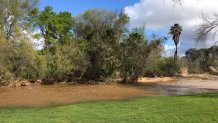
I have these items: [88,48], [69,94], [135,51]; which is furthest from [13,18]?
[135,51]

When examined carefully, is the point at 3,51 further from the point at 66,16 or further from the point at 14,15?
the point at 66,16

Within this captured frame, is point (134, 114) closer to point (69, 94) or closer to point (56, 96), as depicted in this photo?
point (56, 96)

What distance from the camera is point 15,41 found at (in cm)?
3297

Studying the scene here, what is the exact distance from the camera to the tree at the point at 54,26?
46750 mm

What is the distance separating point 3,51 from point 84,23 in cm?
1791

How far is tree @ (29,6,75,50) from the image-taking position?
46750 mm

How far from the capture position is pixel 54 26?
48.2 m

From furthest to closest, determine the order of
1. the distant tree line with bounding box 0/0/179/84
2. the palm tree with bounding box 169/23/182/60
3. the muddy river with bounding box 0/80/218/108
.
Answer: the palm tree with bounding box 169/23/182/60 < the distant tree line with bounding box 0/0/179/84 < the muddy river with bounding box 0/80/218/108

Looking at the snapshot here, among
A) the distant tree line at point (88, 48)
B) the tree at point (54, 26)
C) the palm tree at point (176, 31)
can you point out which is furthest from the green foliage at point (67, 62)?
the palm tree at point (176, 31)

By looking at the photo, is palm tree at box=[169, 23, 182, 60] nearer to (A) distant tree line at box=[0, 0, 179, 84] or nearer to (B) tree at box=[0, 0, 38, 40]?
(A) distant tree line at box=[0, 0, 179, 84]

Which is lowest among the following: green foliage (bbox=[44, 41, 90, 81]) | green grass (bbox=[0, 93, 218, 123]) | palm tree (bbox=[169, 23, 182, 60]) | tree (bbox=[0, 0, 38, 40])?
green grass (bbox=[0, 93, 218, 123])

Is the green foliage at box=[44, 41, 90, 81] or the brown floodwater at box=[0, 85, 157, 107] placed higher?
the green foliage at box=[44, 41, 90, 81]

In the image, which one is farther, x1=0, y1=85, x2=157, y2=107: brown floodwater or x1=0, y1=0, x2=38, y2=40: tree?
x1=0, y1=0, x2=38, y2=40: tree

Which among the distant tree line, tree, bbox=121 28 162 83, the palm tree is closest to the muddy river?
the distant tree line
